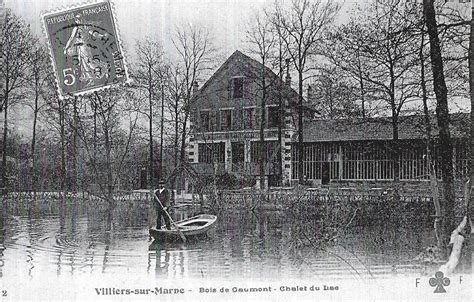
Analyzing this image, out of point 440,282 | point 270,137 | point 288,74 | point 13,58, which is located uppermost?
point 288,74

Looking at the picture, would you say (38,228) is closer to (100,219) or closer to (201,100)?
(100,219)

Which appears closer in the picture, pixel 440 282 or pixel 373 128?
pixel 440 282

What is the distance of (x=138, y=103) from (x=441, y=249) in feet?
24.5

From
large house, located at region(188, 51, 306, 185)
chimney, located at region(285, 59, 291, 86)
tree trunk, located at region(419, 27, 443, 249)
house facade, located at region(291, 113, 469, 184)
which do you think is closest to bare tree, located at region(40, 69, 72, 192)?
tree trunk, located at region(419, 27, 443, 249)

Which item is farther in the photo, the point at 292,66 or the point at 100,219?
the point at 292,66

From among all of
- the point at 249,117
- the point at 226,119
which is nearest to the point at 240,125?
the point at 249,117

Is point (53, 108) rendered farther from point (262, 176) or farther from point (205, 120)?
point (205, 120)

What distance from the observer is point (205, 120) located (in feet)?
63.9

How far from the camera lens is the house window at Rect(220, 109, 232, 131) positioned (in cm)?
1953

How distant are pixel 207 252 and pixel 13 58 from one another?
172 inches

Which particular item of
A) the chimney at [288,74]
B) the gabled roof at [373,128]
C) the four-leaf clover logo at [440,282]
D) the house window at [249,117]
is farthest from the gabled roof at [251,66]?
the four-leaf clover logo at [440,282]

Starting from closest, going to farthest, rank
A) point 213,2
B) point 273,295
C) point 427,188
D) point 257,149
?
point 273,295
point 213,2
point 427,188
point 257,149

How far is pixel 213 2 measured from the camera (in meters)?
6.59

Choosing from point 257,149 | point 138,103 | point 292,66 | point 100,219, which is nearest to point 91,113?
point 138,103
